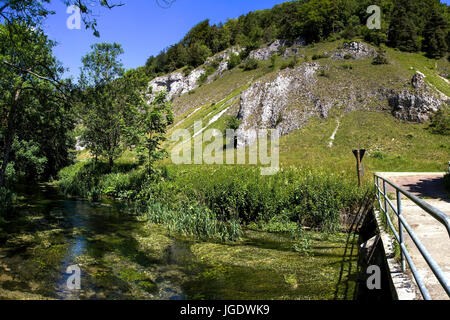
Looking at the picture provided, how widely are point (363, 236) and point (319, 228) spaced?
6.28ft

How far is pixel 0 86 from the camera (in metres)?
16.9

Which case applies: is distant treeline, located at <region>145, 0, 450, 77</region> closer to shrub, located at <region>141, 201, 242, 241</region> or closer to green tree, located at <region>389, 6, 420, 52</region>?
green tree, located at <region>389, 6, 420, 52</region>

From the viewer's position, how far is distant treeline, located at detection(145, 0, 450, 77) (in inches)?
2280

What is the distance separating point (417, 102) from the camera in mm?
33406

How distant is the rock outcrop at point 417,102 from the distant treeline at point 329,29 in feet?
87.8

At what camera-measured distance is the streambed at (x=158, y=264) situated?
6.66 meters

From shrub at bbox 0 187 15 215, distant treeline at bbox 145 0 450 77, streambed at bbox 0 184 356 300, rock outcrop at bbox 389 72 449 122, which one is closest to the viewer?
streambed at bbox 0 184 356 300

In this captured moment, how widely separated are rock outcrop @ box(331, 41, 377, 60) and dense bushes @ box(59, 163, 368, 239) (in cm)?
4340

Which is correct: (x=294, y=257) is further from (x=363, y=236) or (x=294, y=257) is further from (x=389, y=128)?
(x=389, y=128)

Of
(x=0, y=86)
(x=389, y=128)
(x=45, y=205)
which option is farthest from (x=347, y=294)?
(x=389, y=128)

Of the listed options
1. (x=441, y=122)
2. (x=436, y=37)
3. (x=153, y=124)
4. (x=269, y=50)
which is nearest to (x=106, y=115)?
(x=153, y=124)

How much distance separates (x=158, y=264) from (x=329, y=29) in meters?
89.0

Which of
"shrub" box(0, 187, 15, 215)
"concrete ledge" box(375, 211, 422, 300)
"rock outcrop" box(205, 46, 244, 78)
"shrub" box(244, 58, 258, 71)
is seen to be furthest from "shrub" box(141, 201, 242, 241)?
"rock outcrop" box(205, 46, 244, 78)

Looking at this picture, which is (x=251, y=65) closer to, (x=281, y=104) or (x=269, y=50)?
(x=269, y=50)
